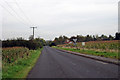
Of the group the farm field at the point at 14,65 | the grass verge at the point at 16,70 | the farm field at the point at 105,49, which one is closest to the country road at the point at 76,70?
the grass verge at the point at 16,70

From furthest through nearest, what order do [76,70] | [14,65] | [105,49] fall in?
[105,49], [14,65], [76,70]

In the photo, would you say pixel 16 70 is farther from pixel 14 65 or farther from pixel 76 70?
pixel 76 70

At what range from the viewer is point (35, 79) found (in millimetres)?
8148

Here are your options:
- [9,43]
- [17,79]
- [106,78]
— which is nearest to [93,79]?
[106,78]

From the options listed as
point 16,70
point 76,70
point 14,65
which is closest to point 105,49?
point 76,70

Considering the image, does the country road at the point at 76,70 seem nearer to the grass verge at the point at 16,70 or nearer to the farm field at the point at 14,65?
the grass verge at the point at 16,70

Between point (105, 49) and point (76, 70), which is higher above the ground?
point (105, 49)

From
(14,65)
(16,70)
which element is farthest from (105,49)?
(16,70)

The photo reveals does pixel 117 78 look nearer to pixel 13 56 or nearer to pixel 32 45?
pixel 13 56

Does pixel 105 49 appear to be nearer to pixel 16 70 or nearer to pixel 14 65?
pixel 14 65

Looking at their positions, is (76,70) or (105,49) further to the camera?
(105,49)

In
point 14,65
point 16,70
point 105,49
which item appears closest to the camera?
point 16,70

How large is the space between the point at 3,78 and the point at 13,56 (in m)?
8.07

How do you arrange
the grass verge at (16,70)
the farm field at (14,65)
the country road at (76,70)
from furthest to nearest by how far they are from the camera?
the farm field at (14,65) < the grass verge at (16,70) < the country road at (76,70)
